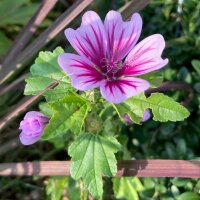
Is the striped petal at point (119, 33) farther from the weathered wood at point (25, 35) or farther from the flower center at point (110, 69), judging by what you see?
the weathered wood at point (25, 35)

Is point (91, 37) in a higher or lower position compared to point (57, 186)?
higher

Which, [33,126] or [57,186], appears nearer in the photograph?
[33,126]

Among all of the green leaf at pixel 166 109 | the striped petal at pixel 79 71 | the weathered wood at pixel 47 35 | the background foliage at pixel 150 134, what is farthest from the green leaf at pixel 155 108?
the weathered wood at pixel 47 35

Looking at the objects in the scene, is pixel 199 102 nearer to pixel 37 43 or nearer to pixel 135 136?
pixel 135 136

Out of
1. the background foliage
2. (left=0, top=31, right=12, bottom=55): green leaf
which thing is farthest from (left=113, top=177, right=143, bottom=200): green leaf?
(left=0, top=31, right=12, bottom=55): green leaf

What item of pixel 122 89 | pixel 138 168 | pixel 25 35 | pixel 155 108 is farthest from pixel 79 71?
pixel 25 35

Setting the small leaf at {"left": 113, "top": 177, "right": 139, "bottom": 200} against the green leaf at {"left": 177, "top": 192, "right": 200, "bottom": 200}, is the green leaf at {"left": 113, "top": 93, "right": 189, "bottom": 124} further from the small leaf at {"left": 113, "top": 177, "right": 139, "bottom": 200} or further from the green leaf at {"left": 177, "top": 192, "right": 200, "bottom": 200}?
the small leaf at {"left": 113, "top": 177, "right": 139, "bottom": 200}

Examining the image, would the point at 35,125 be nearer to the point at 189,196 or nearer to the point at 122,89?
the point at 122,89
